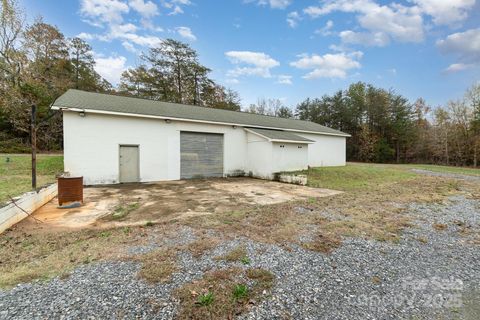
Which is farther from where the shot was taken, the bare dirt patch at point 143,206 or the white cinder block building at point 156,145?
the white cinder block building at point 156,145

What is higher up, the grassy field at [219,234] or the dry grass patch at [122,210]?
the dry grass patch at [122,210]

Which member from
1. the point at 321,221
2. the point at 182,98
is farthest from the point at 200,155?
the point at 182,98

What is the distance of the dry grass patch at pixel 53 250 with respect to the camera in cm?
268

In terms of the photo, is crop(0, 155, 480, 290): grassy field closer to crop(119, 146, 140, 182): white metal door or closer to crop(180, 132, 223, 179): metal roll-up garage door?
crop(119, 146, 140, 182): white metal door

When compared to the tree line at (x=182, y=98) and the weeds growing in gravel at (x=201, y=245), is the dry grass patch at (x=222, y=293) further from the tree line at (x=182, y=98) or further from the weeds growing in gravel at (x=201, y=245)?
the tree line at (x=182, y=98)

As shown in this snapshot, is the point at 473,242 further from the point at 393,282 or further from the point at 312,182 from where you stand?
the point at 312,182

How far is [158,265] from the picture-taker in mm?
2832

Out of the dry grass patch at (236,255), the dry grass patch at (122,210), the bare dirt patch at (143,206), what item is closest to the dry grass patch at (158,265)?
the dry grass patch at (236,255)

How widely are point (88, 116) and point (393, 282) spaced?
11.2 metres

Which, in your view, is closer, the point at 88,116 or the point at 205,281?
the point at 205,281

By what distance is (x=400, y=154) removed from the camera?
97.3ft

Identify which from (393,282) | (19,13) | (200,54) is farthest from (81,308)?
(200,54)

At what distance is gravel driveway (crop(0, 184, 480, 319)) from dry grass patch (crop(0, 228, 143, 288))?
0.79 feet

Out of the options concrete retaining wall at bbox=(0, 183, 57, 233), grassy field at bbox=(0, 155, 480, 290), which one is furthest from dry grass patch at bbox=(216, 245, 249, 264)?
concrete retaining wall at bbox=(0, 183, 57, 233)
